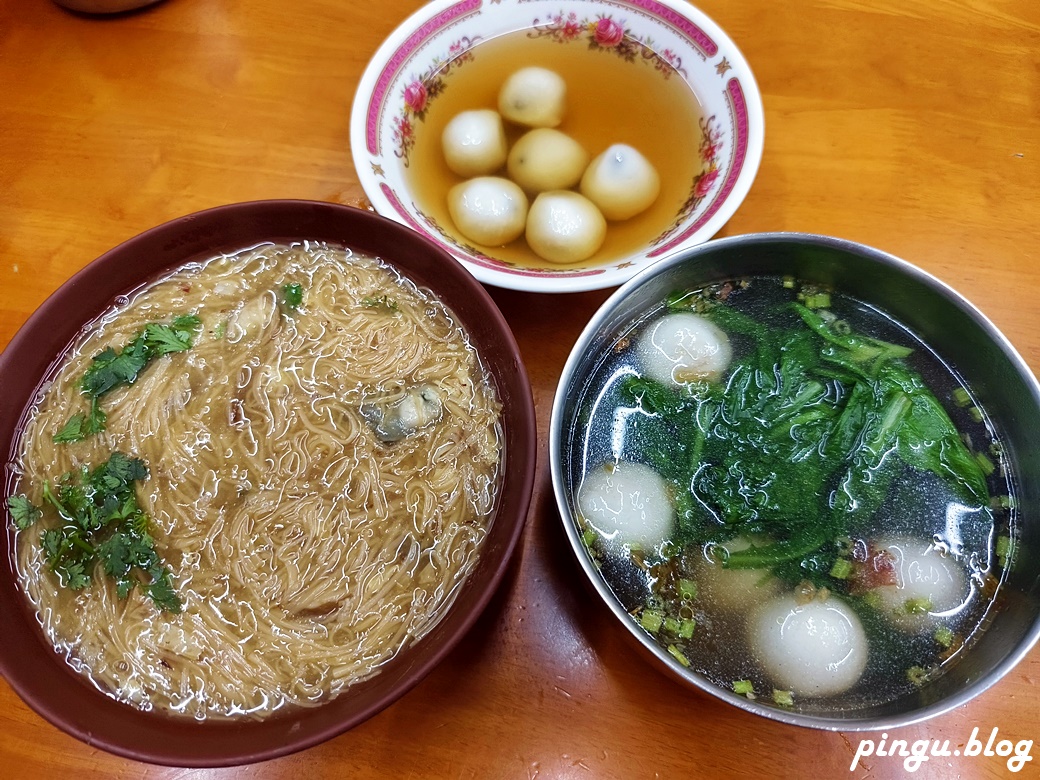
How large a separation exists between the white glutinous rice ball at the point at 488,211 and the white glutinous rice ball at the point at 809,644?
1.16m

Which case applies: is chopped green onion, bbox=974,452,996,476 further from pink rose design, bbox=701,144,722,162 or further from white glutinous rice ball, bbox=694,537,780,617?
pink rose design, bbox=701,144,722,162

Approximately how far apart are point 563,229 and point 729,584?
100 cm

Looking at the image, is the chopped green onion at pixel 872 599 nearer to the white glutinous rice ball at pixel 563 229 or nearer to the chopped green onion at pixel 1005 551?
the chopped green onion at pixel 1005 551

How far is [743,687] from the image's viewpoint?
1.26 m

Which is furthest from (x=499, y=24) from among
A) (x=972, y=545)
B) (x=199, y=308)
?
(x=972, y=545)

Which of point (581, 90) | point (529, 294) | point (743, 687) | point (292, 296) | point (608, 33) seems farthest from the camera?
point (581, 90)

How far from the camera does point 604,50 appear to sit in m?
2.01

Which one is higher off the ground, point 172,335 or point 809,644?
point 172,335

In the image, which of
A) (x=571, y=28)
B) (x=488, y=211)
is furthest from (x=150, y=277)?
(x=571, y=28)

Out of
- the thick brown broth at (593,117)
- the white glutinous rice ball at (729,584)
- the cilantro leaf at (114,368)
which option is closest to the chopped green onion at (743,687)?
the white glutinous rice ball at (729,584)

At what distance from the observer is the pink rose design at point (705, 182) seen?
5.56 feet

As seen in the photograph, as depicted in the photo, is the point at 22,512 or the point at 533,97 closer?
the point at 22,512

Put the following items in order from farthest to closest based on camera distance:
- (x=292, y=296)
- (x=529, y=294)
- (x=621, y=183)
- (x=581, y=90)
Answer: (x=581, y=90)
(x=621, y=183)
(x=529, y=294)
(x=292, y=296)

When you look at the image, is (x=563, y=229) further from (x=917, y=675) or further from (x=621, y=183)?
(x=917, y=675)
